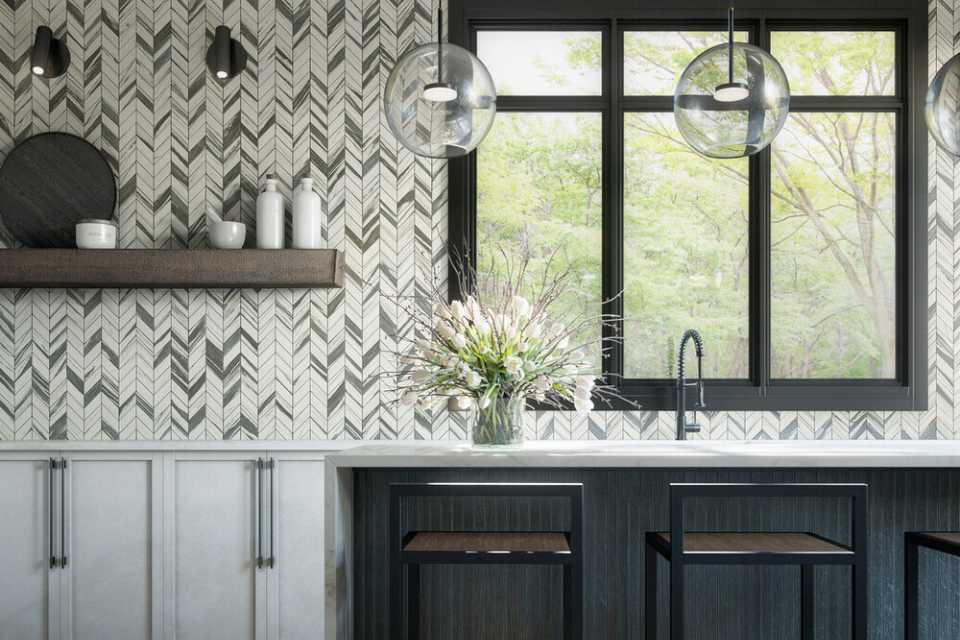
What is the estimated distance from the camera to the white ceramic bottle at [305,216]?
10.3ft

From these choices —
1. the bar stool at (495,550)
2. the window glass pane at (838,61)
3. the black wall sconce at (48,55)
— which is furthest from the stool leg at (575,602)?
the black wall sconce at (48,55)

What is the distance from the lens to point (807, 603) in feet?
7.30

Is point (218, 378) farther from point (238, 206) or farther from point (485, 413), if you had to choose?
point (485, 413)

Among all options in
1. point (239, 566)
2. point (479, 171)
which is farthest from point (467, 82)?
point (239, 566)

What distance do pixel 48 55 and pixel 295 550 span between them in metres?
2.24

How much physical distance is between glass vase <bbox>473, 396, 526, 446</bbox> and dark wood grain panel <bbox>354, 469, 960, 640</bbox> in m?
0.11

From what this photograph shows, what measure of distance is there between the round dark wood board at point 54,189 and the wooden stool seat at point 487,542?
2077 millimetres

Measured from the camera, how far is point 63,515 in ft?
10.2

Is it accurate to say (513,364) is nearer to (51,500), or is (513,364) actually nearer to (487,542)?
(487,542)

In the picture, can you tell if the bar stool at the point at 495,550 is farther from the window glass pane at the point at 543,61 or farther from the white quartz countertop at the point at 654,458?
the window glass pane at the point at 543,61

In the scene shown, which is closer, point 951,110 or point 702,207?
point 951,110

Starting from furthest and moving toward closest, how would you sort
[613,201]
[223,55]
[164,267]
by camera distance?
[613,201] → [223,55] → [164,267]

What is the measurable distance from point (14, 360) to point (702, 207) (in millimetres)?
2969

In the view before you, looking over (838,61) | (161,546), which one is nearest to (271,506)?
(161,546)
